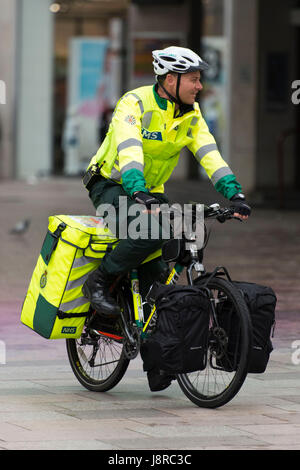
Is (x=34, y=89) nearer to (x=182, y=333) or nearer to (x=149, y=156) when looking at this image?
(x=149, y=156)

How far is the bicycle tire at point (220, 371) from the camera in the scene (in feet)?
18.9

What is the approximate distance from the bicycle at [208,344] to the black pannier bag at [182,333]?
0.09 metres

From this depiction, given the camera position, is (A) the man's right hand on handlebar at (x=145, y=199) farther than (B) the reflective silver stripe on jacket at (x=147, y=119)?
No

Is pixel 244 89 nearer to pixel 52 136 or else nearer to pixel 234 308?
pixel 52 136

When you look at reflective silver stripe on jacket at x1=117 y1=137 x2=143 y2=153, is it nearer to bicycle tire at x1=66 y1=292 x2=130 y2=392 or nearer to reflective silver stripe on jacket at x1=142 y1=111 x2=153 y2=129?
reflective silver stripe on jacket at x1=142 y1=111 x2=153 y2=129

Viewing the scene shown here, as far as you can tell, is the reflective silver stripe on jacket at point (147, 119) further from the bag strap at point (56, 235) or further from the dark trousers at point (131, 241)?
the bag strap at point (56, 235)

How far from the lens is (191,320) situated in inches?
232

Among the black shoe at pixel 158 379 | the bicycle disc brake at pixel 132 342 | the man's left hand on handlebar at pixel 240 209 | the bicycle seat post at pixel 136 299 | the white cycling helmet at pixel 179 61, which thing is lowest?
the black shoe at pixel 158 379

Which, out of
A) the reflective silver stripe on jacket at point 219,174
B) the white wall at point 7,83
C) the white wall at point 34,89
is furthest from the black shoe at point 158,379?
the white wall at point 34,89

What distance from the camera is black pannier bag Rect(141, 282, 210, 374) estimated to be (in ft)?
19.3

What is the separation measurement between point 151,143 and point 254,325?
107 cm

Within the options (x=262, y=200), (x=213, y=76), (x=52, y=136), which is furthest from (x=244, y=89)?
(x=52, y=136)

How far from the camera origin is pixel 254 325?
597cm

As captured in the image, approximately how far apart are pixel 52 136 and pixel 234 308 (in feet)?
72.9
